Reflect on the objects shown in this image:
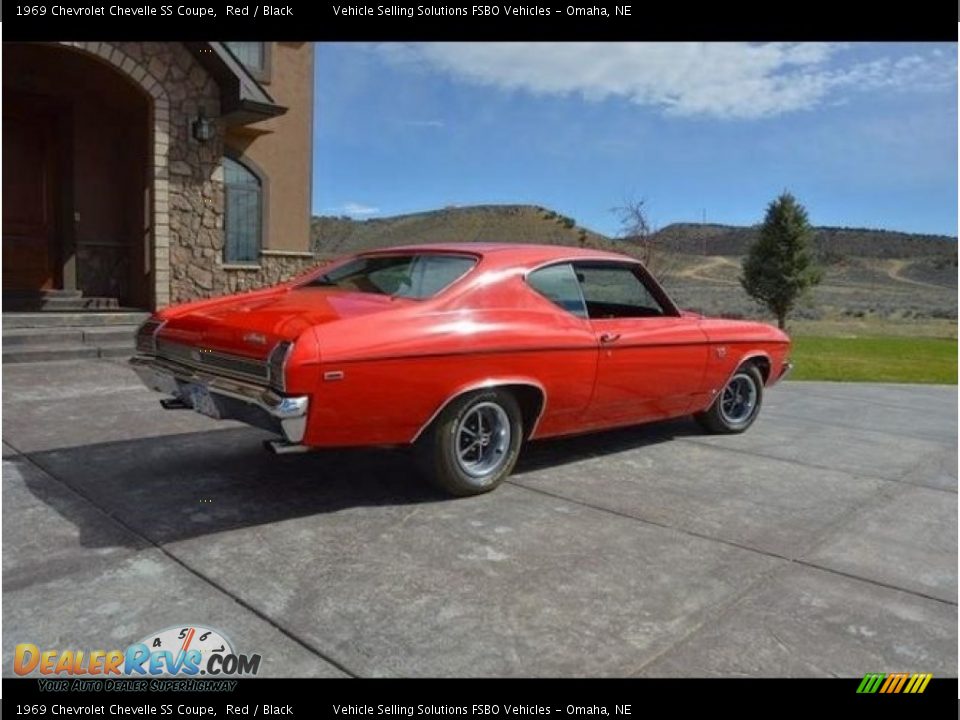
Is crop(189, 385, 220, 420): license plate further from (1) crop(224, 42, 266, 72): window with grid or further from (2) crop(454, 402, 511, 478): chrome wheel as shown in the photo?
(1) crop(224, 42, 266, 72): window with grid

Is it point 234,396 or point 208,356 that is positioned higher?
point 208,356

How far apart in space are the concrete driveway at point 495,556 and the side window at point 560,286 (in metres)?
1.05

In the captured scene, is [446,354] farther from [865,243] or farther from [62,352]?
[865,243]

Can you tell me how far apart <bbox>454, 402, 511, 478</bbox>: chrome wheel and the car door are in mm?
696

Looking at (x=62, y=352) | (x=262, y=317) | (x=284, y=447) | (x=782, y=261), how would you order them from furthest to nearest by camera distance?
1. (x=782, y=261)
2. (x=62, y=352)
3. (x=262, y=317)
4. (x=284, y=447)

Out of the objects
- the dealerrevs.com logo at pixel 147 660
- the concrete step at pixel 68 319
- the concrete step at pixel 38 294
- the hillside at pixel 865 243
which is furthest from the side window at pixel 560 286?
the hillside at pixel 865 243

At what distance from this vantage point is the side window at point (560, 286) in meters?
4.51

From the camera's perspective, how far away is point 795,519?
13.2 ft

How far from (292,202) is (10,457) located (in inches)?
378

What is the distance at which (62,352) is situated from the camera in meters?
8.73
